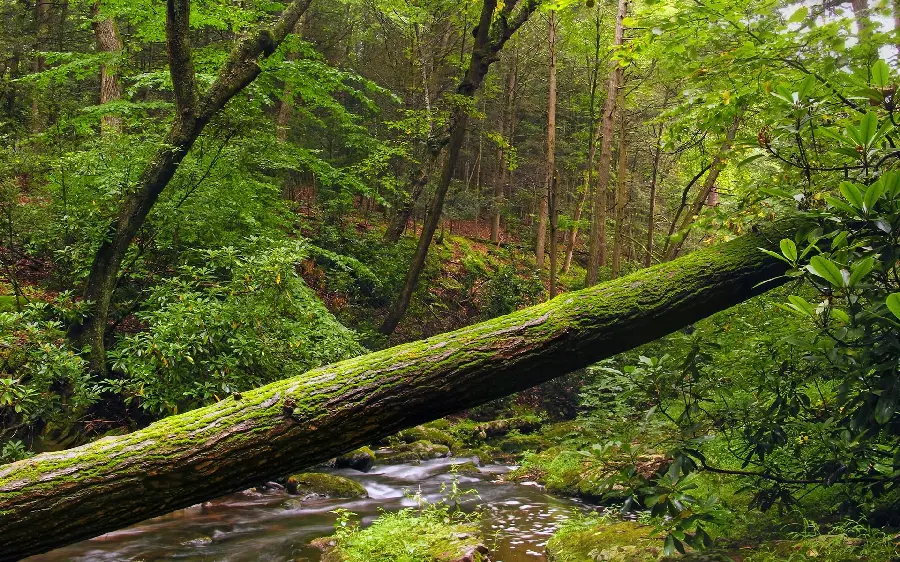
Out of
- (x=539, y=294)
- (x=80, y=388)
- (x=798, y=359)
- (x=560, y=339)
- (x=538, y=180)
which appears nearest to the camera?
(x=560, y=339)

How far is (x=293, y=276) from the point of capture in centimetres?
816

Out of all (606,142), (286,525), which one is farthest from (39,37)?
(286,525)

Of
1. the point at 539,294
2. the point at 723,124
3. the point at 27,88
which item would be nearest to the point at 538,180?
the point at 539,294

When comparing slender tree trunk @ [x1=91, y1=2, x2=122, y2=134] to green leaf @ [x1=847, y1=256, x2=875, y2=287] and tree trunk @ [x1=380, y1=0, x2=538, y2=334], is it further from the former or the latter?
green leaf @ [x1=847, y1=256, x2=875, y2=287]

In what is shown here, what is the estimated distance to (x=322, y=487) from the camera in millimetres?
8898

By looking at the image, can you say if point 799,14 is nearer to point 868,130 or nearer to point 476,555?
point 868,130

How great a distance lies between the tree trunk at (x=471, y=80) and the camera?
41.1 ft

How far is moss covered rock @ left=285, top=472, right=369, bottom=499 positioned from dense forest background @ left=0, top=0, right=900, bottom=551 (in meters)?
2.24

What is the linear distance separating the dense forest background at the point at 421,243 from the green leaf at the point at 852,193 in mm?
13

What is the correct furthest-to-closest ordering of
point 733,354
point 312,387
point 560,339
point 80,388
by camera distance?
point 80,388 < point 733,354 < point 560,339 < point 312,387

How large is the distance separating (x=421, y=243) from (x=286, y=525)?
761 cm

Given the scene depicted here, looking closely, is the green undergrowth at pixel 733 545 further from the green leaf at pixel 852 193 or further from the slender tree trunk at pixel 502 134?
the slender tree trunk at pixel 502 134

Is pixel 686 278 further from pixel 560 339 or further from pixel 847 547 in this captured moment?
pixel 847 547

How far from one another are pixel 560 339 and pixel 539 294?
605 inches
